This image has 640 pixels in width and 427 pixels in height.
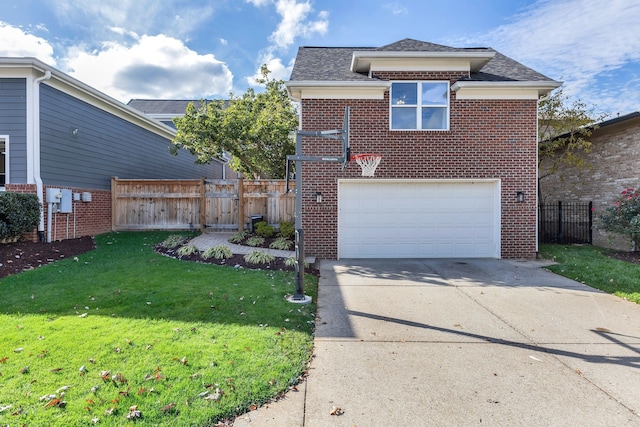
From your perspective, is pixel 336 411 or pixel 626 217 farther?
pixel 626 217

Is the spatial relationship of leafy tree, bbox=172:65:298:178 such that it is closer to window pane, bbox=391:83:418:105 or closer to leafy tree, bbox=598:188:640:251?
window pane, bbox=391:83:418:105

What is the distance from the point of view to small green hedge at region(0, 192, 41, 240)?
7.61 metres

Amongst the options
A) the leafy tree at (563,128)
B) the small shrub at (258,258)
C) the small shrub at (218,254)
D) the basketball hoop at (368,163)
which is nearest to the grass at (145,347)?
the small shrub at (258,258)

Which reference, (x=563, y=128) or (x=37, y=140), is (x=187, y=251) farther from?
(x=563, y=128)

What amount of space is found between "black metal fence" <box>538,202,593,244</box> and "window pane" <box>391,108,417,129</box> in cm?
660

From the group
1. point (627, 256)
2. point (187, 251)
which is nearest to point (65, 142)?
point (187, 251)

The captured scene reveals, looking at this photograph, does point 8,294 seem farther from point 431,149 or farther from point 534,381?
point 431,149

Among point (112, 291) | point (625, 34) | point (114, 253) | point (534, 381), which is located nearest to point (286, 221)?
point (114, 253)

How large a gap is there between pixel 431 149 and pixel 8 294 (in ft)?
29.9

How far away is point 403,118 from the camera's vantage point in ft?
29.4

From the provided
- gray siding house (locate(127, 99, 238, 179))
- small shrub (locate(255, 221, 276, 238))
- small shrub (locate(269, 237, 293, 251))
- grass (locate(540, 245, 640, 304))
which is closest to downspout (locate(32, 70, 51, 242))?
small shrub (locate(255, 221, 276, 238))

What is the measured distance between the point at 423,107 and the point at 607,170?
22.2 feet

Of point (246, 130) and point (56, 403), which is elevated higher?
point (246, 130)

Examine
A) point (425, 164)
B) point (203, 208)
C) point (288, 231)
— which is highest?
point (425, 164)
